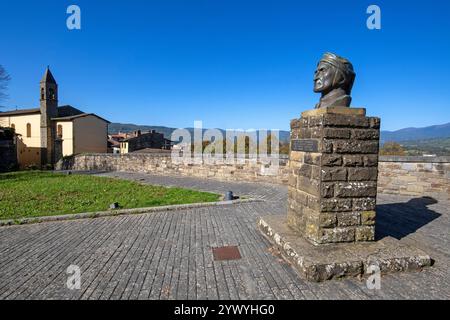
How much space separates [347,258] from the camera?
3.58 metres

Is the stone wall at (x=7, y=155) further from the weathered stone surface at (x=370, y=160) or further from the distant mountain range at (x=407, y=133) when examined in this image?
the weathered stone surface at (x=370, y=160)

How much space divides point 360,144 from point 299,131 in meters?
1.00

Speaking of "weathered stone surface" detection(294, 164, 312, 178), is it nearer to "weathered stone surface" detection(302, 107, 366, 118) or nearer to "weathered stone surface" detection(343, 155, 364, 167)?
"weathered stone surface" detection(343, 155, 364, 167)

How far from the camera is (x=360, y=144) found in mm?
4098

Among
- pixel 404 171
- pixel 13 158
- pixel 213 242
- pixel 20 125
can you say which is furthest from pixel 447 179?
pixel 20 125

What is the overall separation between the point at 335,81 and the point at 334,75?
98mm

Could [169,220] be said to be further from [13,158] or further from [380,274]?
[13,158]

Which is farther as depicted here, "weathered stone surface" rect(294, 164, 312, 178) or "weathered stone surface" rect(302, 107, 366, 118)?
"weathered stone surface" rect(294, 164, 312, 178)

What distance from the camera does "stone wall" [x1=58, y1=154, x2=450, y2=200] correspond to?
8656 mm

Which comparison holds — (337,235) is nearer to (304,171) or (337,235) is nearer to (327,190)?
(327,190)

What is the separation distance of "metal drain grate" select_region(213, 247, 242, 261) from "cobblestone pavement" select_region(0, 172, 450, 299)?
0.10 metres

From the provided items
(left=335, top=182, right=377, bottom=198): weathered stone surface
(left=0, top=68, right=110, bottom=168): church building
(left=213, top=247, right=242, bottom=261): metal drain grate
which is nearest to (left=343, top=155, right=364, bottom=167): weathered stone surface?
(left=335, top=182, right=377, bottom=198): weathered stone surface

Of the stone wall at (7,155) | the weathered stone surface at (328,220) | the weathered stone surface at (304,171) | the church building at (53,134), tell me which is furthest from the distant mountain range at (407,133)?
the stone wall at (7,155)

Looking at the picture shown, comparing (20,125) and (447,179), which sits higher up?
(20,125)
